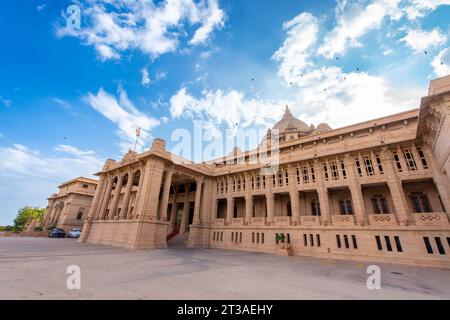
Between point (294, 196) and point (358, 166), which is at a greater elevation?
point (358, 166)

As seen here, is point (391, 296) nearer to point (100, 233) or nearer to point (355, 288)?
point (355, 288)

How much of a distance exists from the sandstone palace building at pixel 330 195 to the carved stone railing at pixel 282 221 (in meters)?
0.11

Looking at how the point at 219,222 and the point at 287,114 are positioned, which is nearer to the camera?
the point at 219,222

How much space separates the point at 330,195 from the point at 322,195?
271 centimetres

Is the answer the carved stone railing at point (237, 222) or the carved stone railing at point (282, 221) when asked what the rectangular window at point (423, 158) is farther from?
the carved stone railing at point (237, 222)

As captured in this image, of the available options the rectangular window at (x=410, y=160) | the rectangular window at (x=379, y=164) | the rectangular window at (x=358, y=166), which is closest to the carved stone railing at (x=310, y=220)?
the rectangular window at (x=358, y=166)

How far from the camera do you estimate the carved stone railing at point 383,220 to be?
1544 centimetres

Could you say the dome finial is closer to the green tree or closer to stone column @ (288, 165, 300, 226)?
stone column @ (288, 165, 300, 226)

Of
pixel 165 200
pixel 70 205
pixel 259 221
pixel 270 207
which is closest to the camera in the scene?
pixel 165 200

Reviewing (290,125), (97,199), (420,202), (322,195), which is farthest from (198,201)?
(290,125)

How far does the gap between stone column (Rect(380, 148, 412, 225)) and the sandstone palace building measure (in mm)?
63

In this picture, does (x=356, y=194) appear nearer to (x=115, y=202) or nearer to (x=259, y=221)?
(x=259, y=221)

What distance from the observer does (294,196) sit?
20.8m
